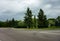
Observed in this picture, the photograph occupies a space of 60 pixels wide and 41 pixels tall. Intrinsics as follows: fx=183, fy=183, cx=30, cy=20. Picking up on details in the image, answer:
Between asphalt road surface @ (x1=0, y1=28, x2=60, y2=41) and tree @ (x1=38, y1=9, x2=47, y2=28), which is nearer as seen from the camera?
asphalt road surface @ (x1=0, y1=28, x2=60, y2=41)

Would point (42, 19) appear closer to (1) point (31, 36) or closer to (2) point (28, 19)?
(2) point (28, 19)

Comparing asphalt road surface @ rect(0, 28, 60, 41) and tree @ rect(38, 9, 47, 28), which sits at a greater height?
tree @ rect(38, 9, 47, 28)

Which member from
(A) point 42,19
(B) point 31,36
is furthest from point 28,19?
(B) point 31,36

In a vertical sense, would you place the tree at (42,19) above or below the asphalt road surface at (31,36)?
above

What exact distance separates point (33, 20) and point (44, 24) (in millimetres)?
6501

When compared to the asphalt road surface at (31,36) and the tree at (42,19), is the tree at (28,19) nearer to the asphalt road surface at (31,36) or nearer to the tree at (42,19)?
the tree at (42,19)

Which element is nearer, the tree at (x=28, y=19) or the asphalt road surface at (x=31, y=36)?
the asphalt road surface at (x=31, y=36)

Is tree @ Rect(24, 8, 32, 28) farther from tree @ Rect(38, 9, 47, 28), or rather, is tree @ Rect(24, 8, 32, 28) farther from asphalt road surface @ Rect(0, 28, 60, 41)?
asphalt road surface @ Rect(0, 28, 60, 41)

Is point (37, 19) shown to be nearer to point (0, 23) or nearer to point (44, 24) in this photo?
point (44, 24)

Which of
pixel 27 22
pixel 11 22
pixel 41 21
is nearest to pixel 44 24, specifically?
pixel 41 21

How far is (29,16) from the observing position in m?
102

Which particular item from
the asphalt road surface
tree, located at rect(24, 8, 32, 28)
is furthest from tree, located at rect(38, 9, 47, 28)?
the asphalt road surface

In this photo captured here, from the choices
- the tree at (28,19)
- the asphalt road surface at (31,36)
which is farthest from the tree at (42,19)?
the asphalt road surface at (31,36)

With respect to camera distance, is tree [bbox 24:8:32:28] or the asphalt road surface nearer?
the asphalt road surface
